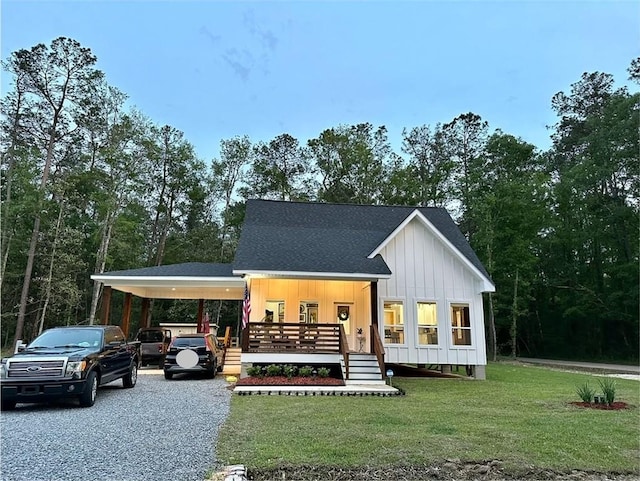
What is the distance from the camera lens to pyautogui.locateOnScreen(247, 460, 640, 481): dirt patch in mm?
4320

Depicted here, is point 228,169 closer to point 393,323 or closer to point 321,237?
point 321,237

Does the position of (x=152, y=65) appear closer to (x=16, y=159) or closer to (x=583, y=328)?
(x=16, y=159)

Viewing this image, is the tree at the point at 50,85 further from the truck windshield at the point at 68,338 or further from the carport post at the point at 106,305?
the truck windshield at the point at 68,338

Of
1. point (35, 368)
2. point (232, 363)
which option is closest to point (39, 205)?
point (232, 363)

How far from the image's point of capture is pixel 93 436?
229 inches

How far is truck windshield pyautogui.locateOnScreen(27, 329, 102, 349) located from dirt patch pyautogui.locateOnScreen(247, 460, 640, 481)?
620cm

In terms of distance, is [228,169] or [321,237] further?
[228,169]

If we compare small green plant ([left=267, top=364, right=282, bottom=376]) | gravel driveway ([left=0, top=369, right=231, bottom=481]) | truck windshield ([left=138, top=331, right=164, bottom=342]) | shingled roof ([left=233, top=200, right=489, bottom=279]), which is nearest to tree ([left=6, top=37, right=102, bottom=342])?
truck windshield ([left=138, top=331, right=164, bottom=342])

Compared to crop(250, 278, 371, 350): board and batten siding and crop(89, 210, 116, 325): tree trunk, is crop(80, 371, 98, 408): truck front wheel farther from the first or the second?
crop(89, 210, 116, 325): tree trunk

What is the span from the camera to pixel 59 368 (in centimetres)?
760

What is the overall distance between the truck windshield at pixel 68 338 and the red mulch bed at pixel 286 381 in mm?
3689

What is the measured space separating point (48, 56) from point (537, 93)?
34.0m

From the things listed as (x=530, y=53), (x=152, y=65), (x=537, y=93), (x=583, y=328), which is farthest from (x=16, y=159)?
(x=583, y=328)

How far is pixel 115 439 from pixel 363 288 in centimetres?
1119
